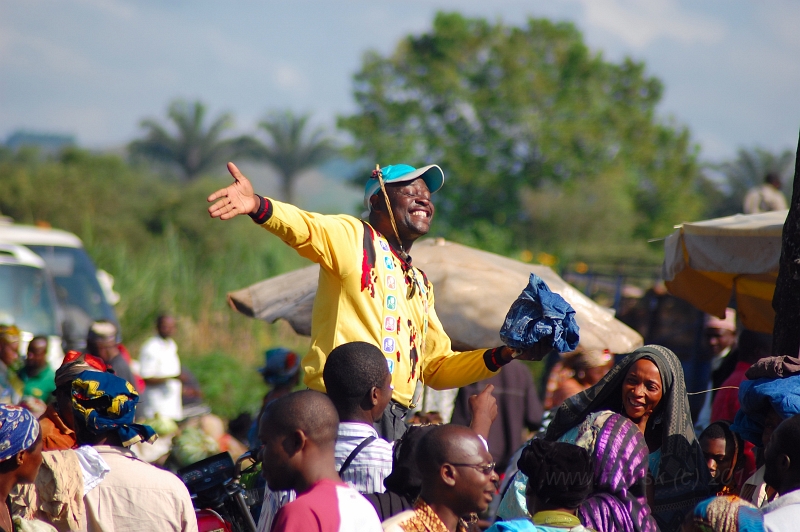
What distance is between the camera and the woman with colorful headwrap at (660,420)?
12.8ft

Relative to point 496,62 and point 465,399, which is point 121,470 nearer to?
point 465,399

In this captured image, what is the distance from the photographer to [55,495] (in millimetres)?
3182

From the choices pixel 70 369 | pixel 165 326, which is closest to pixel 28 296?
pixel 165 326

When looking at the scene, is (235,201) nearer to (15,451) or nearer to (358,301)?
(358,301)

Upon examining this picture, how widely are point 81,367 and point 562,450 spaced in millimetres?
2111

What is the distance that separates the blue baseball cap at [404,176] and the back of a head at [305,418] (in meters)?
1.61

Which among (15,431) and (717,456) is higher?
(15,431)

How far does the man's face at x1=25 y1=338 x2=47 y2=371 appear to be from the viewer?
826 centimetres

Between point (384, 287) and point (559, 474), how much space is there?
1.29 m

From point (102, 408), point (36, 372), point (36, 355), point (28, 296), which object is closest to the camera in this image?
point (102, 408)

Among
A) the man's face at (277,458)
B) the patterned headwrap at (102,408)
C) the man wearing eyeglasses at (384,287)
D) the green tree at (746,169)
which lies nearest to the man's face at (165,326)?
the man wearing eyeglasses at (384,287)

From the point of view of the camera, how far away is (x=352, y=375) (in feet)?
10.6

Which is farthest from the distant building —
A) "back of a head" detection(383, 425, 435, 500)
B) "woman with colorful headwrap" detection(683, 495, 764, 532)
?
"woman with colorful headwrap" detection(683, 495, 764, 532)

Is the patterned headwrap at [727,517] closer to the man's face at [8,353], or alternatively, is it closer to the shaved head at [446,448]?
the shaved head at [446,448]
